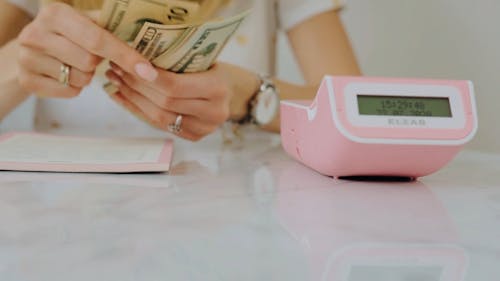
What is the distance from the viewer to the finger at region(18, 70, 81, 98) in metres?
0.86

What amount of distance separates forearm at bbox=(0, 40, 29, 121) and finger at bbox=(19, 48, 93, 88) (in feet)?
0.47

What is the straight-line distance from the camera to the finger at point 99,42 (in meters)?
0.75

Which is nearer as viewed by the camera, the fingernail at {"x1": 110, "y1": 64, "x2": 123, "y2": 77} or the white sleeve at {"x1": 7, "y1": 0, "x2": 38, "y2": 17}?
the fingernail at {"x1": 110, "y1": 64, "x2": 123, "y2": 77}

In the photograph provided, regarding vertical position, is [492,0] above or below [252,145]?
above

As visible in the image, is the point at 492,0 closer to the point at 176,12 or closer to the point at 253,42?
the point at 253,42

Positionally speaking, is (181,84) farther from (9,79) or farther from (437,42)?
(437,42)

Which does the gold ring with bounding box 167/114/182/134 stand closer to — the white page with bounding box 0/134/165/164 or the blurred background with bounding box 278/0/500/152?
the white page with bounding box 0/134/165/164

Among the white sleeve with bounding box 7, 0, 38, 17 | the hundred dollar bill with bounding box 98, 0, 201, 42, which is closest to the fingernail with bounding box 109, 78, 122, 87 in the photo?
the hundred dollar bill with bounding box 98, 0, 201, 42

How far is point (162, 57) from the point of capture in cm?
77

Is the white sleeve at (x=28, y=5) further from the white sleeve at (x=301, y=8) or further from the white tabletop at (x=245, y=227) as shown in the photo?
the white tabletop at (x=245, y=227)

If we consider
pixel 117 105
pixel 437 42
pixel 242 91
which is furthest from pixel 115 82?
pixel 437 42

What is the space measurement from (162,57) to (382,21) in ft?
2.36

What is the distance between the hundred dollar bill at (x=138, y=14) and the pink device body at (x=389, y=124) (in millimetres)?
190

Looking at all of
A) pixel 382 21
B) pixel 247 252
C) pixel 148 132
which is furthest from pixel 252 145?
pixel 247 252
